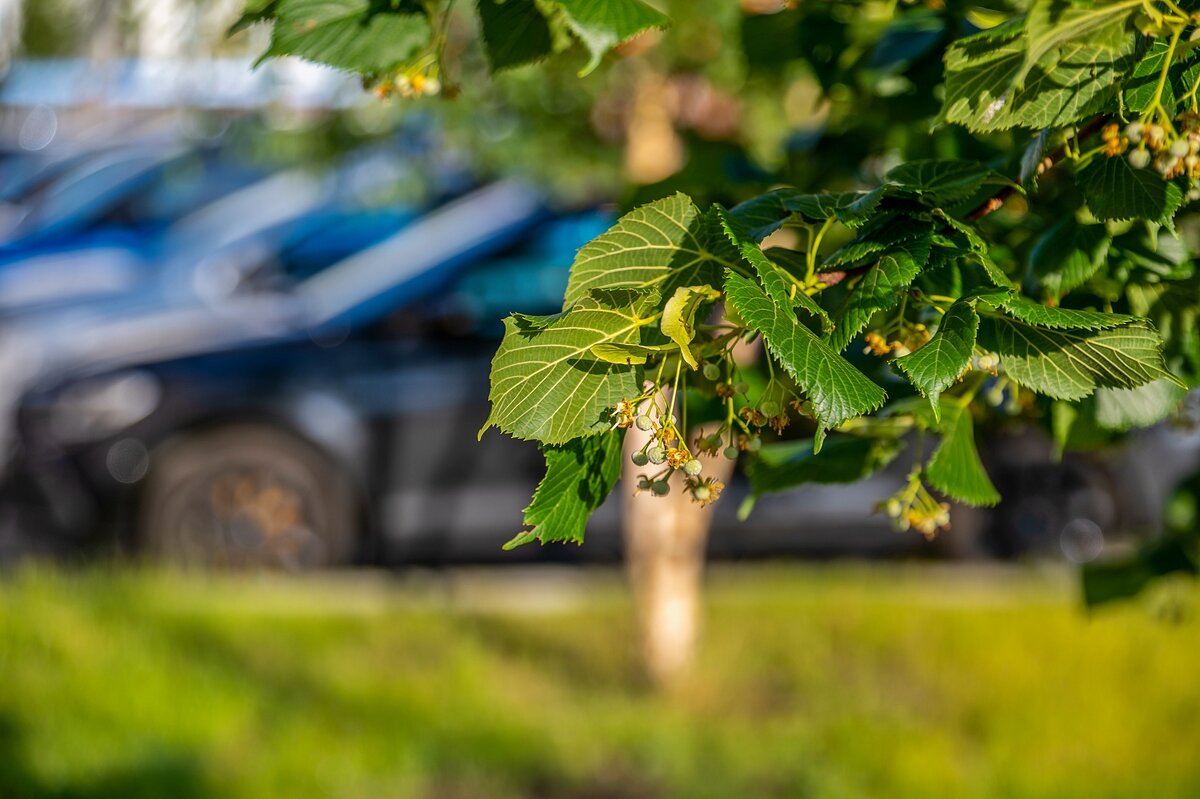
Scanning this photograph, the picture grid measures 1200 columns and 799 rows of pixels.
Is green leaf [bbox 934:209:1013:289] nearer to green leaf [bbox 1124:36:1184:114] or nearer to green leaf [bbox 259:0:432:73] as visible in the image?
green leaf [bbox 1124:36:1184:114]

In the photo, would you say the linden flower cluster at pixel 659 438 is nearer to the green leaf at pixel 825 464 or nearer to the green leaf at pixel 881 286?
the green leaf at pixel 881 286

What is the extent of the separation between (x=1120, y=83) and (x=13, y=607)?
4.16 metres

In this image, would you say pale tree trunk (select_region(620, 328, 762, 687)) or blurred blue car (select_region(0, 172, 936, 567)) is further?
blurred blue car (select_region(0, 172, 936, 567))

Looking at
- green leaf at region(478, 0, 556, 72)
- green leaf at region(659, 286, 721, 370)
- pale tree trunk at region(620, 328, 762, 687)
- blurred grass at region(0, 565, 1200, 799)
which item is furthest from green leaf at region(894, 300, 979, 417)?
pale tree trunk at region(620, 328, 762, 687)

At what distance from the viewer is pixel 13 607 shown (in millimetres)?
4250

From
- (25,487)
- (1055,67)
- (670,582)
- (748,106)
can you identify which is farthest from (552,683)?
(1055,67)

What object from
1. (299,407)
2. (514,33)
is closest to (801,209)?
(514,33)

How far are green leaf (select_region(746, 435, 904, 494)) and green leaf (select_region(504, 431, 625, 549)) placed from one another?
0.99ft

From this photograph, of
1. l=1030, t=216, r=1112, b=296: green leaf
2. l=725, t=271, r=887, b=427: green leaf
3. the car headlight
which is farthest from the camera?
the car headlight

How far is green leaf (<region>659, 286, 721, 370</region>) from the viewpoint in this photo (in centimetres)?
83

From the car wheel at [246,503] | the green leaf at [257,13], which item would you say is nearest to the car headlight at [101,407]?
the car wheel at [246,503]

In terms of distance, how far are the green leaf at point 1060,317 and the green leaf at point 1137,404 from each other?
34 centimetres

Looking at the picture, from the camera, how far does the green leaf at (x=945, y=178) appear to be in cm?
91

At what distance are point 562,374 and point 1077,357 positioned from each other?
36 cm
